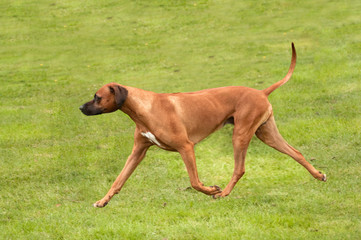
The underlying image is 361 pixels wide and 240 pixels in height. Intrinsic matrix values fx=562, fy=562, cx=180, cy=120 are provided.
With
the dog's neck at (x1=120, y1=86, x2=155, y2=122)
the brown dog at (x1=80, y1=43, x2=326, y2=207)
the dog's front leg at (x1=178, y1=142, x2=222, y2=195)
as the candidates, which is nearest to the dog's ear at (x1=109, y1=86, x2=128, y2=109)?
the brown dog at (x1=80, y1=43, x2=326, y2=207)

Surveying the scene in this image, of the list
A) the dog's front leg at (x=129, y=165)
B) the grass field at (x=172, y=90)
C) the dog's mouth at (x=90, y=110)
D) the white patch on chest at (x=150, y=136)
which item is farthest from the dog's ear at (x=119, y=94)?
the grass field at (x=172, y=90)

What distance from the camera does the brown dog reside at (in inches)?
330

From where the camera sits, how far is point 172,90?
20469 millimetres

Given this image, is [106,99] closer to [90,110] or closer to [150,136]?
[90,110]

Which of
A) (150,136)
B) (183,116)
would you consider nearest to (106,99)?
(150,136)

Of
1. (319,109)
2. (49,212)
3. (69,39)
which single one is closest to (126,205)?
(49,212)

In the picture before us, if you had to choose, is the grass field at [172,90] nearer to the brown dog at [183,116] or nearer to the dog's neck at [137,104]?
the brown dog at [183,116]

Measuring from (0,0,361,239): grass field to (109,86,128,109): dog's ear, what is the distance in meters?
2.42

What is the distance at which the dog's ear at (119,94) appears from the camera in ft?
27.0

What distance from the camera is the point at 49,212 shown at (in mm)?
11133

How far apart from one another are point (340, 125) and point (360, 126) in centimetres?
53

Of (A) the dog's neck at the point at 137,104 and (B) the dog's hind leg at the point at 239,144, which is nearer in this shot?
(A) the dog's neck at the point at 137,104

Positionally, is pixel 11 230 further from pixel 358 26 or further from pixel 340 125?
pixel 358 26

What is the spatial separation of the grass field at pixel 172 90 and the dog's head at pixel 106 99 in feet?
7.67
